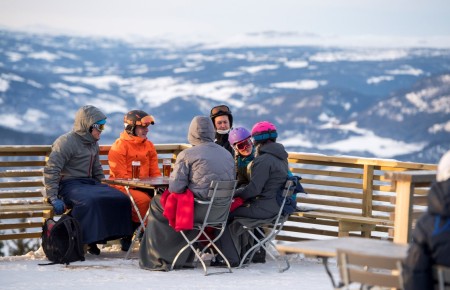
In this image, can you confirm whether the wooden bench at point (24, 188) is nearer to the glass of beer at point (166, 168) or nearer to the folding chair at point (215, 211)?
the glass of beer at point (166, 168)

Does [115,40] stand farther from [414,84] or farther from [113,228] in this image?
[113,228]

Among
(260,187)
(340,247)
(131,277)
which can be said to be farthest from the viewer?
(260,187)

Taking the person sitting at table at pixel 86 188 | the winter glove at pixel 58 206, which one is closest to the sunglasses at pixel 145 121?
the person sitting at table at pixel 86 188

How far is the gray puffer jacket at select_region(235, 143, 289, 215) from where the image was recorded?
907 cm

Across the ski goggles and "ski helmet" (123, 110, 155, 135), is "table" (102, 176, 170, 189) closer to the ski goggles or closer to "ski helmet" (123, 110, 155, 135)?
"ski helmet" (123, 110, 155, 135)

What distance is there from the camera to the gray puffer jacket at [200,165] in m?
8.77

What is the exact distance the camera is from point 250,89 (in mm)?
80750

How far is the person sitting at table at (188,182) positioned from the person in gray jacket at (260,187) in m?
0.22

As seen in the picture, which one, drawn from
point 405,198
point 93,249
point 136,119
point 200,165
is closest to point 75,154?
point 136,119

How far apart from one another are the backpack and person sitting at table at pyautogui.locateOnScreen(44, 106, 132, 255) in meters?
0.18

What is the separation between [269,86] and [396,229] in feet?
248

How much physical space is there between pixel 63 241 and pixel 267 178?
175 cm

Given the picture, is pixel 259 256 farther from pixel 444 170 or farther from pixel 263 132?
pixel 444 170

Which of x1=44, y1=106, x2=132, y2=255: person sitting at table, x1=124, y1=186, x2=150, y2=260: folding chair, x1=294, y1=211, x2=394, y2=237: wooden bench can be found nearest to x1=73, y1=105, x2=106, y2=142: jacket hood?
x1=44, y1=106, x2=132, y2=255: person sitting at table
